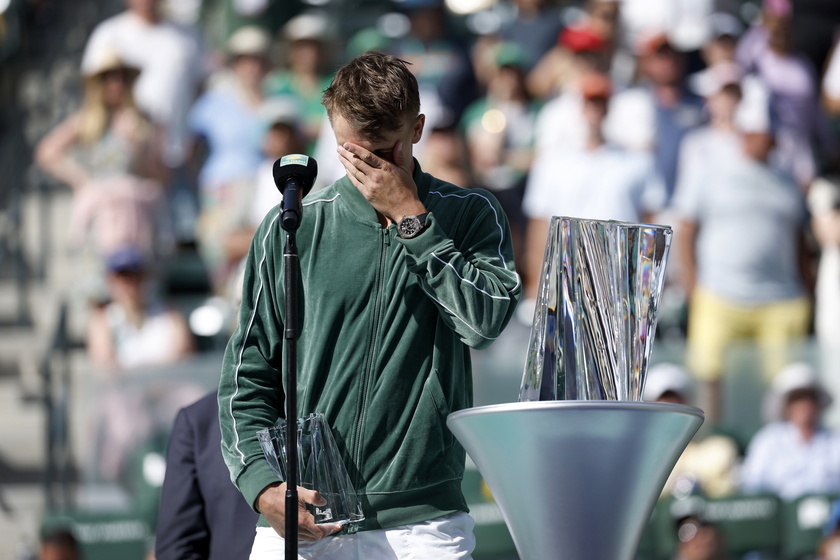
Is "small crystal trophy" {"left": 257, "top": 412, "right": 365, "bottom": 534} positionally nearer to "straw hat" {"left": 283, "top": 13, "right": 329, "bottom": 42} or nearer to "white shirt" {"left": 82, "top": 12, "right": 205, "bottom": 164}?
"white shirt" {"left": 82, "top": 12, "right": 205, "bottom": 164}

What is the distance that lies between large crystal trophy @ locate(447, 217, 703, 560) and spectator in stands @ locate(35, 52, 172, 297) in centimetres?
577

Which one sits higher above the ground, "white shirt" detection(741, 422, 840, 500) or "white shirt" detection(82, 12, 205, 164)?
"white shirt" detection(82, 12, 205, 164)

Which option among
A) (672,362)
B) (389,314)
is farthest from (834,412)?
(389,314)

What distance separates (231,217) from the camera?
852cm

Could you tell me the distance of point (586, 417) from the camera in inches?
103

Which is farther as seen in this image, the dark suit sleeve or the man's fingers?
the dark suit sleeve

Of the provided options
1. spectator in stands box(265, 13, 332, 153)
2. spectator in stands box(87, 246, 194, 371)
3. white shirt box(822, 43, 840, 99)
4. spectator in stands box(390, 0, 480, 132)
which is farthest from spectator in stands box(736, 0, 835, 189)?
spectator in stands box(87, 246, 194, 371)

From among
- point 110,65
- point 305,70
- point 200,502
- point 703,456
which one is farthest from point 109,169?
point 200,502

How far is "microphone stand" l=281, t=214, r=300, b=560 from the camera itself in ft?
8.73

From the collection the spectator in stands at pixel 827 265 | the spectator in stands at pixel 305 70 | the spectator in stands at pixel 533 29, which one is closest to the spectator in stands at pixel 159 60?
the spectator in stands at pixel 305 70

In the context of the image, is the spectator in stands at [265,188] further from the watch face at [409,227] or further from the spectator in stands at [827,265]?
the watch face at [409,227]

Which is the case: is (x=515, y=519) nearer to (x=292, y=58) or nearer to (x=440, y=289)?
(x=440, y=289)

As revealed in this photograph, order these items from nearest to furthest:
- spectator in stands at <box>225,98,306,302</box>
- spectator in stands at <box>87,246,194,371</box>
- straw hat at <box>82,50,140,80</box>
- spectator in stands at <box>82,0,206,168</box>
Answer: spectator in stands at <box>87,246,194,371</box>
spectator in stands at <box>225,98,306,302</box>
straw hat at <box>82,50,140,80</box>
spectator in stands at <box>82,0,206,168</box>

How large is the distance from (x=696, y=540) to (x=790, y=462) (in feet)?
3.42
